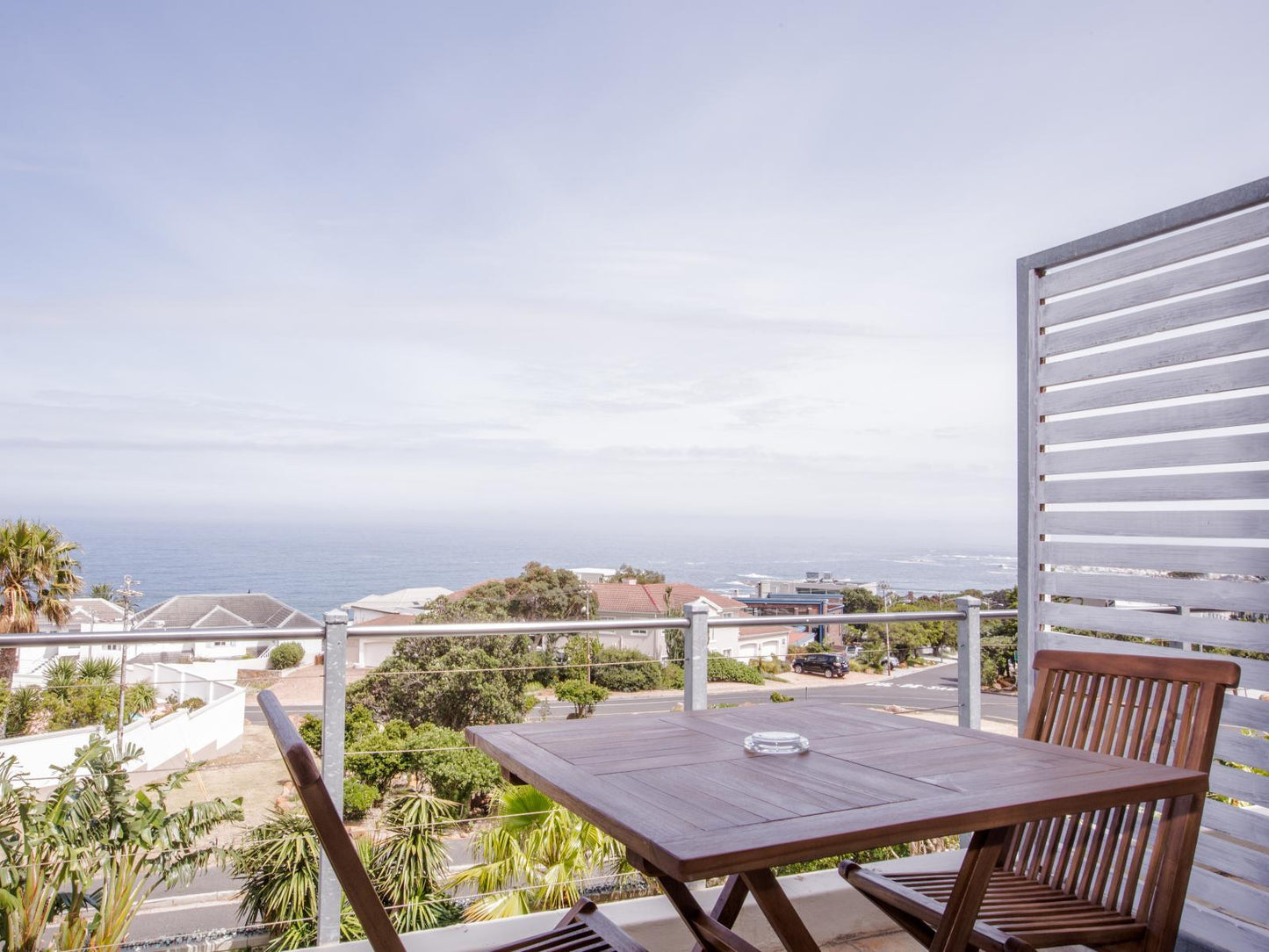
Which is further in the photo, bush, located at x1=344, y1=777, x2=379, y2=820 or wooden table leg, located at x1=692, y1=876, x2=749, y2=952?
bush, located at x1=344, y1=777, x2=379, y2=820

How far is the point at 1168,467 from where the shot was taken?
2.44 m

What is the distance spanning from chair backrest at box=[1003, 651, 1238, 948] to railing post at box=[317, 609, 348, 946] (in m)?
1.70

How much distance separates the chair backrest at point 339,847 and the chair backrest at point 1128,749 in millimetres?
1373

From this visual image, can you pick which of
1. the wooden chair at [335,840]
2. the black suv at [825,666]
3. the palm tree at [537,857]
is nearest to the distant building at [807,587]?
the black suv at [825,666]

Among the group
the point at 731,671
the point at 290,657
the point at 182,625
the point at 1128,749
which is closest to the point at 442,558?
the point at 182,625

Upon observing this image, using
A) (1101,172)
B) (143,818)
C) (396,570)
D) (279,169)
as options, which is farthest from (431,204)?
(396,570)

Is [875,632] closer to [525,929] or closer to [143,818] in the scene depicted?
[525,929]

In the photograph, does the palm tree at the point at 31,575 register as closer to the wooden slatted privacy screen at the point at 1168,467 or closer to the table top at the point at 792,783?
the table top at the point at 792,783

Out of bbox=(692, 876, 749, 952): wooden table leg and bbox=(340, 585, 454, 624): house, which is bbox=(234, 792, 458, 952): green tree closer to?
bbox=(692, 876, 749, 952): wooden table leg

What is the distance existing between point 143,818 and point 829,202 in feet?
45.6

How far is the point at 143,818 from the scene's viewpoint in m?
2.50

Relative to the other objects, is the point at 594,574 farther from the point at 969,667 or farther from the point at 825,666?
the point at 969,667

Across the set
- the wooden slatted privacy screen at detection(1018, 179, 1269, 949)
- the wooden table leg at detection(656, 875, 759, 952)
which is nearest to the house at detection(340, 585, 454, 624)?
the wooden slatted privacy screen at detection(1018, 179, 1269, 949)

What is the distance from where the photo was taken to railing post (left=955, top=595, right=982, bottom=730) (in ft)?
11.0
